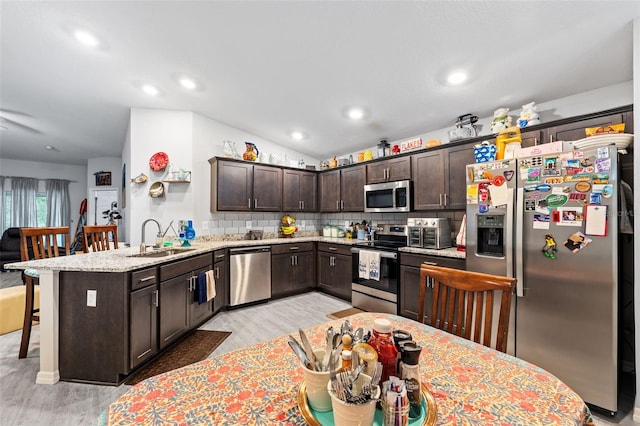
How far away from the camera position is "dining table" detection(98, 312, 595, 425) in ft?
2.17

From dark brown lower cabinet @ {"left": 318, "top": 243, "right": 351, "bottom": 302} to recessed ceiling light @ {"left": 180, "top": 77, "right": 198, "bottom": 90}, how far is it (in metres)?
2.79

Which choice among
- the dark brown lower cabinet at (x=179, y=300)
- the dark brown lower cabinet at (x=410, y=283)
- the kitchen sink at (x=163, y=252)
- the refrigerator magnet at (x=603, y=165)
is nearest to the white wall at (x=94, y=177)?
the kitchen sink at (x=163, y=252)

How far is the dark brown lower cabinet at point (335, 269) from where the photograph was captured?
3.98 m

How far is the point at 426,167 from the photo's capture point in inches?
135

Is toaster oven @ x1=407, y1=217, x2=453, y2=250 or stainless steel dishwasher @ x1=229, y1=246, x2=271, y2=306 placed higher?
toaster oven @ x1=407, y1=217, x2=453, y2=250

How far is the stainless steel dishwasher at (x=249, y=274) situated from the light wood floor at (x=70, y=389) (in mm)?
330

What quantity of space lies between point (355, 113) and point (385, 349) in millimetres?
3231

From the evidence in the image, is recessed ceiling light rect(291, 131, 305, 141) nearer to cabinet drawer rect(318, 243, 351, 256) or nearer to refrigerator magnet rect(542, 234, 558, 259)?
cabinet drawer rect(318, 243, 351, 256)

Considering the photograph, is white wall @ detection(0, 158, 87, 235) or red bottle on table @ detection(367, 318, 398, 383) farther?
white wall @ detection(0, 158, 87, 235)

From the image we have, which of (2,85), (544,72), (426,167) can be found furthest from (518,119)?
(2,85)

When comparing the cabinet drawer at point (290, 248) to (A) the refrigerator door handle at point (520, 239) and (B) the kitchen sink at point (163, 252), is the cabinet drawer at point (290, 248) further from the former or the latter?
(A) the refrigerator door handle at point (520, 239)

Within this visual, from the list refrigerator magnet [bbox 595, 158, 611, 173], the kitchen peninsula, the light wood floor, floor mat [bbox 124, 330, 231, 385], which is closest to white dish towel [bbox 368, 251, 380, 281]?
the light wood floor

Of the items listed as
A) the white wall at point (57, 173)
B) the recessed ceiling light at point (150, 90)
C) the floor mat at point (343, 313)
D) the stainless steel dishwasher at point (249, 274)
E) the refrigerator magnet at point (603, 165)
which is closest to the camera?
the refrigerator magnet at point (603, 165)

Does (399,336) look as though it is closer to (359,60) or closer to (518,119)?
(359,60)
